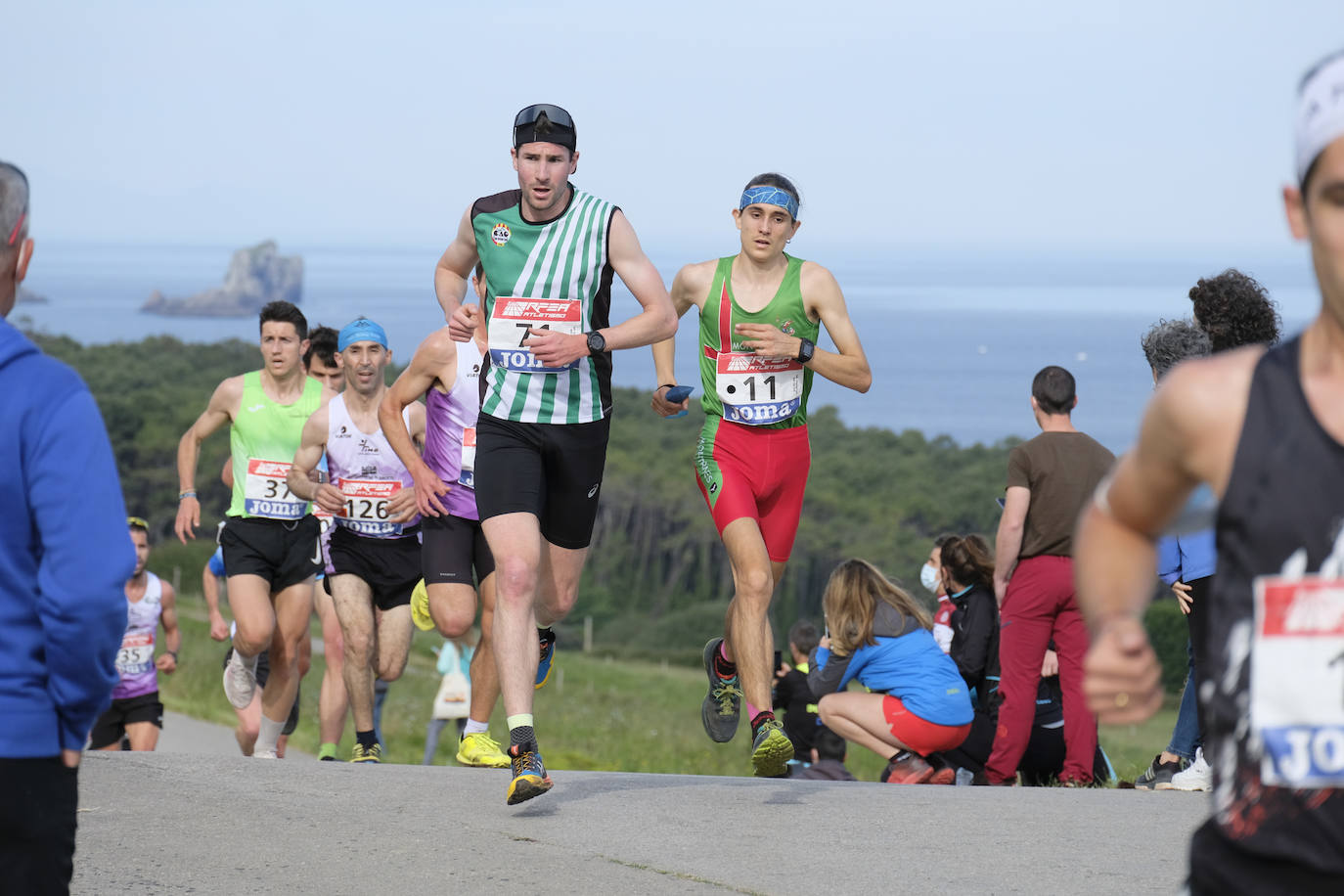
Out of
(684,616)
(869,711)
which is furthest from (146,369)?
(869,711)

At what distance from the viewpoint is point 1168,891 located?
196 inches

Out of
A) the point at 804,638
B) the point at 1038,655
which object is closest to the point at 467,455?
the point at 1038,655

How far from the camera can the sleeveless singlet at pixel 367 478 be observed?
877 cm

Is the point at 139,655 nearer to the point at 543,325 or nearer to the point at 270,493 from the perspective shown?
the point at 270,493

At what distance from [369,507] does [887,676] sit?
2991 mm

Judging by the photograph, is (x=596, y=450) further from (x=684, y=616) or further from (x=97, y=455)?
(x=684, y=616)

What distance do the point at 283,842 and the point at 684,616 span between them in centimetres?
6359

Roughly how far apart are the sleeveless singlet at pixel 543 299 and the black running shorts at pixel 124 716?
224 inches

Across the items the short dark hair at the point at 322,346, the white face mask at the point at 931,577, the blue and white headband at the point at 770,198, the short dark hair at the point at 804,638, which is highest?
the blue and white headband at the point at 770,198

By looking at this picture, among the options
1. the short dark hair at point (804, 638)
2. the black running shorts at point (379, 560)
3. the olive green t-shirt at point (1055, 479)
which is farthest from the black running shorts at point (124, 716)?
the olive green t-shirt at point (1055, 479)

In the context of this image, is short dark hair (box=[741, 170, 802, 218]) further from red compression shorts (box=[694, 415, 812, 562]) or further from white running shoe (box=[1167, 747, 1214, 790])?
white running shoe (box=[1167, 747, 1214, 790])

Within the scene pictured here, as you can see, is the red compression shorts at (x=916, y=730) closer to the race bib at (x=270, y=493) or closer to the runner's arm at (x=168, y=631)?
the race bib at (x=270, y=493)

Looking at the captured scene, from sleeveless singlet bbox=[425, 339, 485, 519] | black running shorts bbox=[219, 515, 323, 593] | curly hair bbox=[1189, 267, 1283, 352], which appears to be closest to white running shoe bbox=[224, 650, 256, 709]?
black running shorts bbox=[219, 515, 323, 593]

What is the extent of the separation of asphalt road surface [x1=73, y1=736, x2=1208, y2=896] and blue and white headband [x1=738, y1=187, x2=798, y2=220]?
2.66 metres
